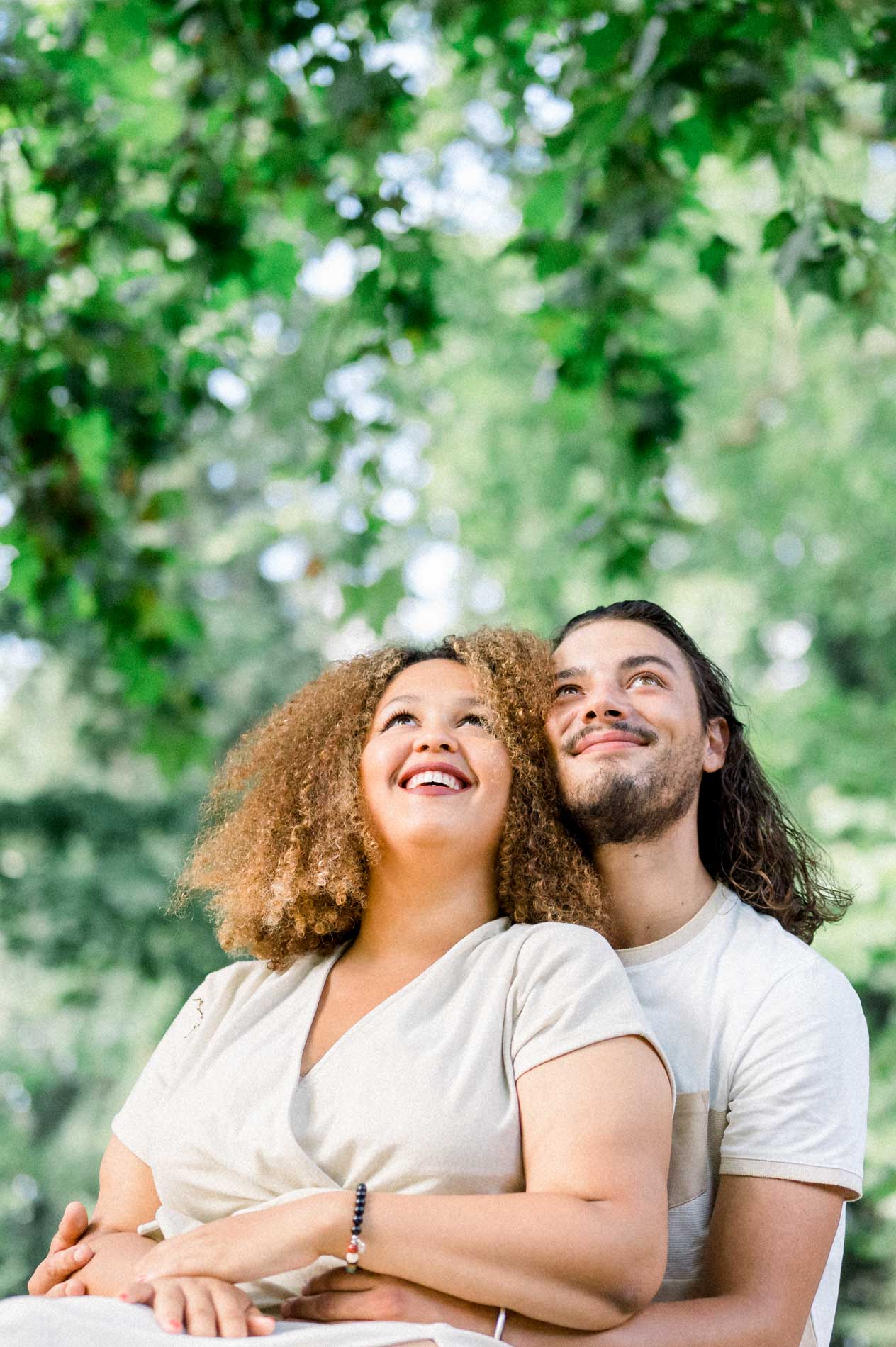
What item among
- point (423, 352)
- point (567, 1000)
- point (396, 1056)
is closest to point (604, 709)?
point (567, 1000)

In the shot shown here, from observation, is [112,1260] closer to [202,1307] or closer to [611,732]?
[202,1307]

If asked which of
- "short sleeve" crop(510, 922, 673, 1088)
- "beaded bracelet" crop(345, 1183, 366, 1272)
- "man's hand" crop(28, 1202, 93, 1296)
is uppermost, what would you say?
"short sleeve" crop(510, 922, 673, 1088)

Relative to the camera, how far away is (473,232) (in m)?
10.9

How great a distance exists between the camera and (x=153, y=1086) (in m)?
2.37

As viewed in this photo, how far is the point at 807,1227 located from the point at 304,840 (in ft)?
3.16

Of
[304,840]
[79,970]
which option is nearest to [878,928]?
[79,970]

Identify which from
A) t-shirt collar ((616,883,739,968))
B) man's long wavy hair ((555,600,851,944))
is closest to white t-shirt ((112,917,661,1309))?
t-shirt collar ((616,883,739,968))

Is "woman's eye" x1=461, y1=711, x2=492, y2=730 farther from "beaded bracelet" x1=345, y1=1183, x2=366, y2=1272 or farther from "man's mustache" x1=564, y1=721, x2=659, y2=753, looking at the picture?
"beaded bracelet" x1=345, y1=1183, x2=366, y2=1272

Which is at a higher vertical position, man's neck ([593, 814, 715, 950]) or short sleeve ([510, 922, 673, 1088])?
short sleeve ([510, 922, 673, 1088])

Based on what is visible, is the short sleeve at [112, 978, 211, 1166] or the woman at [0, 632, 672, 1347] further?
the short sleeve at [112, 978, 211, 1166]

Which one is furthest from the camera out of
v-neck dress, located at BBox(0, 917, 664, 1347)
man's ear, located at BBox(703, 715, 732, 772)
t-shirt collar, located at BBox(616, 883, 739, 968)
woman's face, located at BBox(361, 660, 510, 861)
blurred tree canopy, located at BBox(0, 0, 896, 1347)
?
blurred tree canopy, located at BBox(0, 0, 896, 1347)

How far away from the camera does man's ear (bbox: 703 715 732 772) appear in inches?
107

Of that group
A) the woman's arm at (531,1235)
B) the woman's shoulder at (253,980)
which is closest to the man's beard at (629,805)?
the woman's shoulder at (253,980)

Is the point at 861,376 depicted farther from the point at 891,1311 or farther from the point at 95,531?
the point at 95,531
